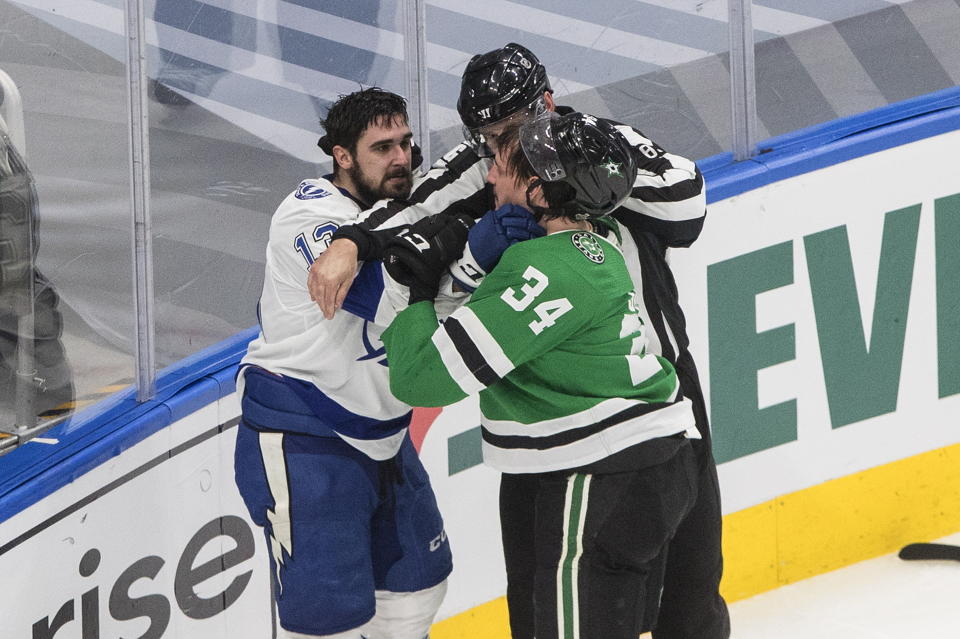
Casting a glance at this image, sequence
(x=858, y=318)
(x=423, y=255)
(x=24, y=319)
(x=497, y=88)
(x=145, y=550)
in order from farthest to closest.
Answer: (x=858, y=318) → (x=145, y=550) → (x=24, y=319) → (x=497, y=88) → (x=423, y=255)

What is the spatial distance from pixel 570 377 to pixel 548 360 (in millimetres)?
44

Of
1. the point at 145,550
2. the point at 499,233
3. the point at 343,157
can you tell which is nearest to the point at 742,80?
the point at 343,157

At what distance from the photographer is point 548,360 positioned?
2084 mm

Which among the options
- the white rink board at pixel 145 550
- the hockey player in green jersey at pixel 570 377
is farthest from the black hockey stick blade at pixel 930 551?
the white rink board at pixel 145 550

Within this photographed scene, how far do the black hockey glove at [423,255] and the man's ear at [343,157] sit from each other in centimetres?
28

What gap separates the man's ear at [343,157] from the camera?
7.77 feet

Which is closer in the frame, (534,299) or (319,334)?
(534,299)

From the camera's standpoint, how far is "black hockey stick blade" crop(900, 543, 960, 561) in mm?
3496

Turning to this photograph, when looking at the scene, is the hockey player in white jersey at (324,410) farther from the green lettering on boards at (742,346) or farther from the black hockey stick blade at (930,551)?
the black hockey stick blade at (930,551)

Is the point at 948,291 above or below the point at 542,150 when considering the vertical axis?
below

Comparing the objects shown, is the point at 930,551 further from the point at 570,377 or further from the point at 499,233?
the point at 499,233

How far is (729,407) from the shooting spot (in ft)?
10.8

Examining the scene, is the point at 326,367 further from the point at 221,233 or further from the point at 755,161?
the point at 755,161

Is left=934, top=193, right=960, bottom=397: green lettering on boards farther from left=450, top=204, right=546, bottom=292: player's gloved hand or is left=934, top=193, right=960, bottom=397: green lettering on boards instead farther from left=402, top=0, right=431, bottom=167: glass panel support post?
left=450, top=204, right=546, bottom=292: player's gloved hand
